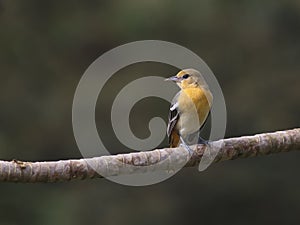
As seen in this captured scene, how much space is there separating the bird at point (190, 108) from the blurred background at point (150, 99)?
4.85 m

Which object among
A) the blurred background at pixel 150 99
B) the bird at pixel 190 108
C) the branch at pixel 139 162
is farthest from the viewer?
the blurred background at pixel 150 99

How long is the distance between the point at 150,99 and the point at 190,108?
5.57 metres

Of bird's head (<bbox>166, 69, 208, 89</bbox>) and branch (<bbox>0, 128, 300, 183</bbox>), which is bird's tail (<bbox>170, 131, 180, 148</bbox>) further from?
branch (<bbox>0, 128, 300, 183</bbox>)

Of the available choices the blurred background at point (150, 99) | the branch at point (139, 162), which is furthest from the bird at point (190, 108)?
the blurred background at point (150, 99)

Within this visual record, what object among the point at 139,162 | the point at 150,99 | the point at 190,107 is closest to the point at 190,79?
the point at 190,107

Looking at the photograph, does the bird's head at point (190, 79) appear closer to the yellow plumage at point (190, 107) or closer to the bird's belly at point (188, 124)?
the yellow plumage at point (190, 107)

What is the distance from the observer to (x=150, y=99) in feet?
36.2

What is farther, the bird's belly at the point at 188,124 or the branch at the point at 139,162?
the bird's belly at the point at 188,124

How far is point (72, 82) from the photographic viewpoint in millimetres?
11367

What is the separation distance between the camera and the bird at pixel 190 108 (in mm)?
5453

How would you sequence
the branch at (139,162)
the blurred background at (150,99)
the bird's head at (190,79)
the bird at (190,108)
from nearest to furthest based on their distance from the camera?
the branch at (139,162) < the bird at (190,108) < the bird's head at (190,79) < the blurred background at (150,99)

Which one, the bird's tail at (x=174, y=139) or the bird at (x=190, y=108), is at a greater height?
the bird at (x=190, y=108)

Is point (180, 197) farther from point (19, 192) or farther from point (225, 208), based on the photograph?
point (19, 192)
